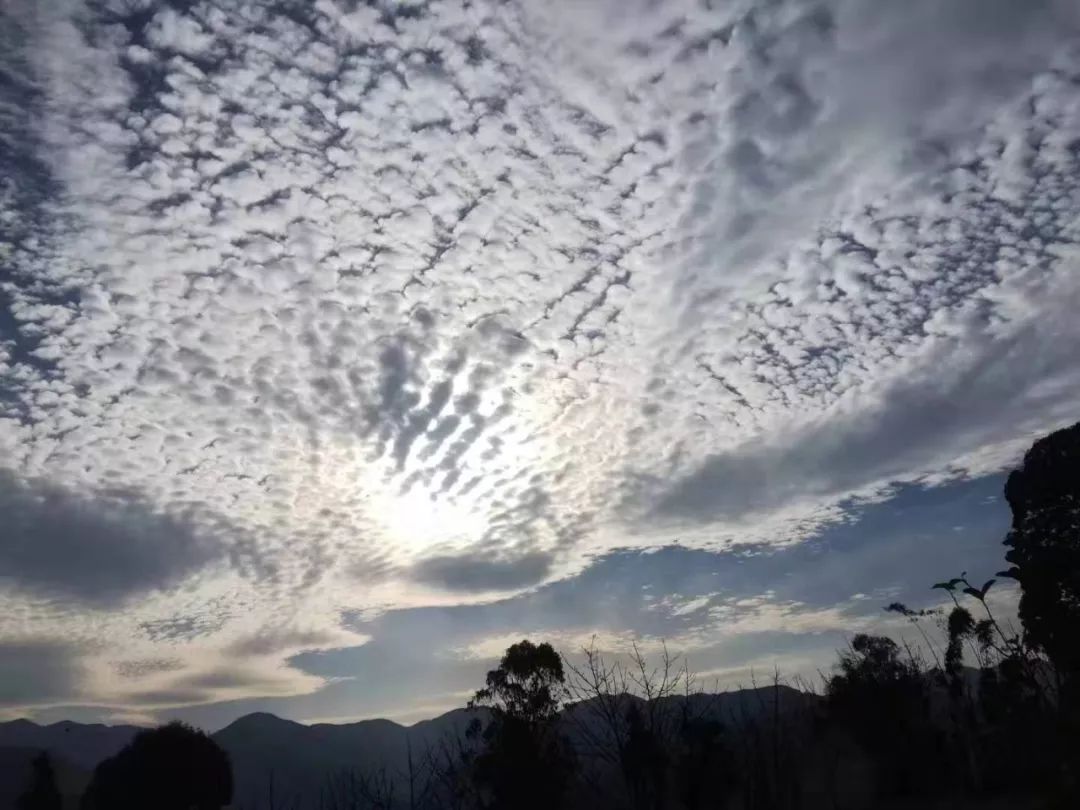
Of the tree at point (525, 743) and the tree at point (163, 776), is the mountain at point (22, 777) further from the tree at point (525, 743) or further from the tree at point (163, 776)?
the tree at point (525, 743)

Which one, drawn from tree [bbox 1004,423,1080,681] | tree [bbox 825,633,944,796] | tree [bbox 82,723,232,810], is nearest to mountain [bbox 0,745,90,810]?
tree [bbox 82,723,232,810]

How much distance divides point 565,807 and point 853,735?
54.8 feet

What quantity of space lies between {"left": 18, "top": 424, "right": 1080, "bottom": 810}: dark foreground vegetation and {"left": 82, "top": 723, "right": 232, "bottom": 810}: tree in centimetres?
10

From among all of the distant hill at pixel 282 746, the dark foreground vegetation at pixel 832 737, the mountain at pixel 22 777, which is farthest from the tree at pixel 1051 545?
the mountain at pixel 22 777

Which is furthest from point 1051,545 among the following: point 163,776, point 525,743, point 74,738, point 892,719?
point 74,738

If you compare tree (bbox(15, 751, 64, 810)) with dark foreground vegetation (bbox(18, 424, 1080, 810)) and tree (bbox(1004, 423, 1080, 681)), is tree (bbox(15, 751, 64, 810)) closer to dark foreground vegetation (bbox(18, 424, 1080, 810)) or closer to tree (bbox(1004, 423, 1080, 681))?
dark foreground vegetation (bbox(18, 424, 1080, 810))

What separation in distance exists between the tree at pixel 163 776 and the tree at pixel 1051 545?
49716 millimetres

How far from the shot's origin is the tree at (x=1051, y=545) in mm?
32906

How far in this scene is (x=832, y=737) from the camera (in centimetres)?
3844

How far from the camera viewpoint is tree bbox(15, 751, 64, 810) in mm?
58844

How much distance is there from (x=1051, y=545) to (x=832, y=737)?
1431 cm

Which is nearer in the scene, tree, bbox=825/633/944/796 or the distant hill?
tree, bbox=825/633/944/796

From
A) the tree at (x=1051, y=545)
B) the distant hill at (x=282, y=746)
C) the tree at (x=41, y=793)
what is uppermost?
the tree at (x=1051, y=545)

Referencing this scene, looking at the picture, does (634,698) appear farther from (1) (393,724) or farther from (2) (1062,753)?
(1) (393,724)
